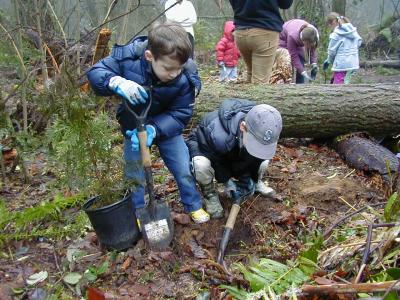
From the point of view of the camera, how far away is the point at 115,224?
2.94 meters

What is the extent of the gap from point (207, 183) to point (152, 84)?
0.90 metres

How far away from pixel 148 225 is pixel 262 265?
1125mm

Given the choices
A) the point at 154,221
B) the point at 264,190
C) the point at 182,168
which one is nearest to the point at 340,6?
the point at 264,190

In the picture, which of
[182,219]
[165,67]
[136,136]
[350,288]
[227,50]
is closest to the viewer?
[350,288]

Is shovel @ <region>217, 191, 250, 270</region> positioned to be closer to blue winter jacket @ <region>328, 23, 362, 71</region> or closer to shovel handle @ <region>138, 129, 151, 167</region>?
shovel handle @ <region>138, 129, 151, 167</region>

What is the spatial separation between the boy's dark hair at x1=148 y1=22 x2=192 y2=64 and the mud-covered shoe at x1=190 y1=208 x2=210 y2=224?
1.17 metres

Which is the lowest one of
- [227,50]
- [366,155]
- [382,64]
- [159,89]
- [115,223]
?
[382,64]

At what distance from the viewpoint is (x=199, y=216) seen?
133 inches

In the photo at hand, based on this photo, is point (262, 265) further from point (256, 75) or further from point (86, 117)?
point (256, 75)

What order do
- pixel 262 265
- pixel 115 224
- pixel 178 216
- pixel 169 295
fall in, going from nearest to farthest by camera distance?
1. pixel 262 265
2. pixel 169 295
3. pixel 115 224
4. pixel 178 216

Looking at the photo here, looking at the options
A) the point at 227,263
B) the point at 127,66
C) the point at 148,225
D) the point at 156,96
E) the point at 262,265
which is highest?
the point at 127,66

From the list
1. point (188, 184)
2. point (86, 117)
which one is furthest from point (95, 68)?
point (188, 184)

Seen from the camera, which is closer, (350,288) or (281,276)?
(350,288)

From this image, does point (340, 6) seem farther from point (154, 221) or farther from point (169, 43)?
point (154, 221)
